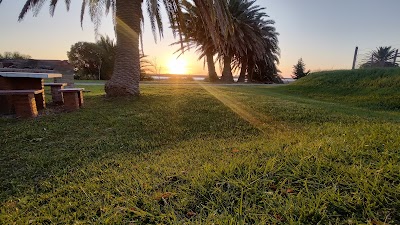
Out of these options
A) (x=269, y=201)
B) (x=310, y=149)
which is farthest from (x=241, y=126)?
(x=269, y=201)

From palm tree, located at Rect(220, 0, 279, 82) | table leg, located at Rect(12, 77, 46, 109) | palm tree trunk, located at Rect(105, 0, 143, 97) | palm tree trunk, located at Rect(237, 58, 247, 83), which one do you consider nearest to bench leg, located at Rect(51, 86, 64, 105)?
table leg, located at Rect(12, 77, 46, 109)

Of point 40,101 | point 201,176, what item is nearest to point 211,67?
point 40,101

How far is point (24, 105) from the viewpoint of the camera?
488 centimetres

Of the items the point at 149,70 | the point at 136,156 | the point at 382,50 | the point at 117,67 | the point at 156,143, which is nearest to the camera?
the point at 136,156

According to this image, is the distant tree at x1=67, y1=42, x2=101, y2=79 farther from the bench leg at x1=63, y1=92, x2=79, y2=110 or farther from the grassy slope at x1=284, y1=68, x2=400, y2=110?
the bench leg at x1=63, y1=92, x2=79, y2=110

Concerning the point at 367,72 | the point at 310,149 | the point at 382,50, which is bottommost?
the point at 310,149

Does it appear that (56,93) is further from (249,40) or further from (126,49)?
(249,40)

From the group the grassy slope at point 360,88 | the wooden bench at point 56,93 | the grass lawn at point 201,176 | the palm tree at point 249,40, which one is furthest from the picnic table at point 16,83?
the palm tree at point 249,40

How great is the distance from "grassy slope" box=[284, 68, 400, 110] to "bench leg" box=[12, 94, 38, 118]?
853 centimetres

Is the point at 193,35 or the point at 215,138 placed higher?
the point at 193,35

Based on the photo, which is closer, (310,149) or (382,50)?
(310,149)

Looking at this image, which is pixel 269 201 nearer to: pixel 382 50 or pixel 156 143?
pixel 156 143

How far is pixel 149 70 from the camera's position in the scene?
24.8m

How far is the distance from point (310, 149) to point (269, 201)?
3.38 feet
